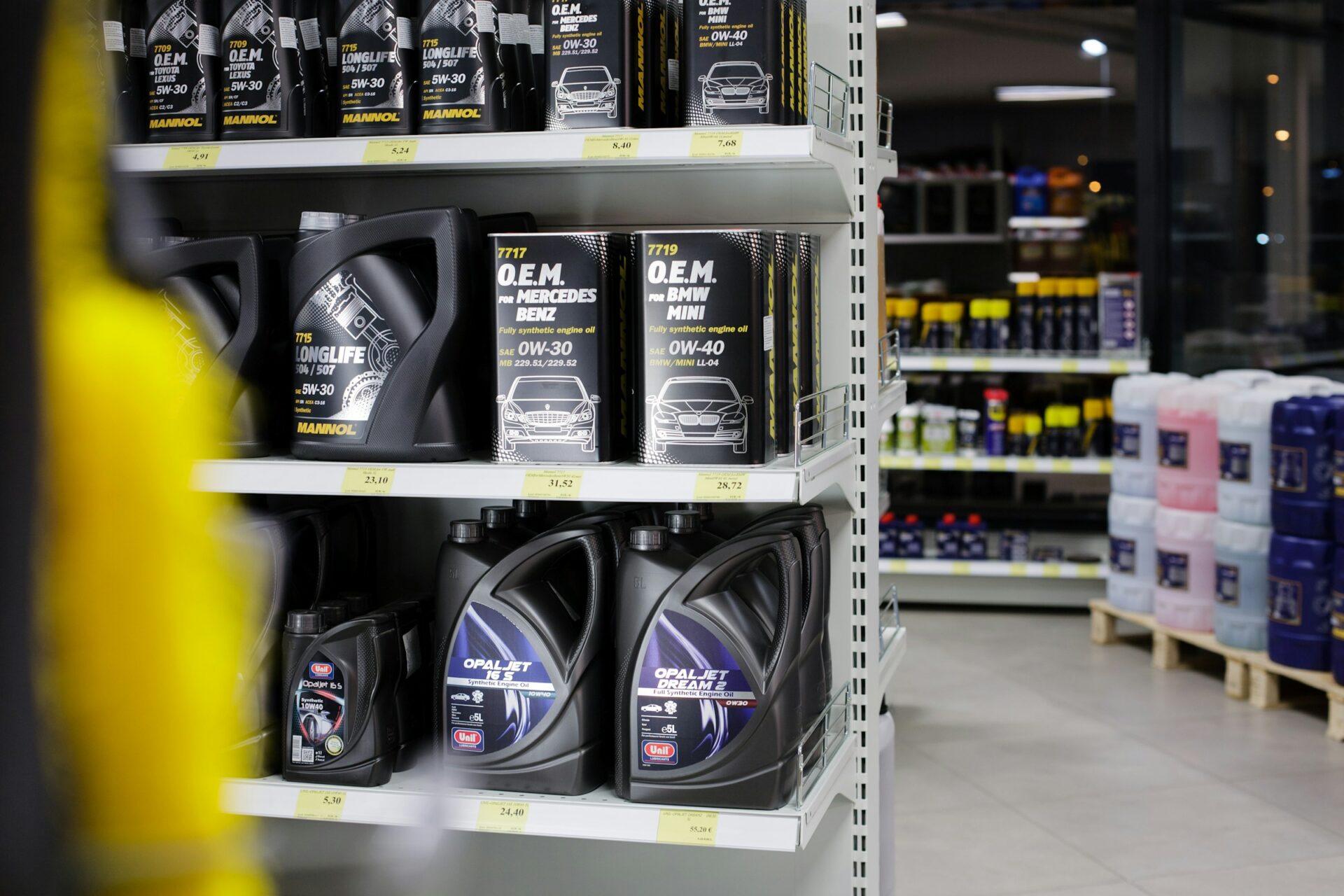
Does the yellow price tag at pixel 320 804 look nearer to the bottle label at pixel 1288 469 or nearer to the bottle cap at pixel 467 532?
the bottle cap at pixel 467 532

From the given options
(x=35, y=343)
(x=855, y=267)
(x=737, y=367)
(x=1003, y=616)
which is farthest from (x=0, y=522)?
(x=1003, y=616)

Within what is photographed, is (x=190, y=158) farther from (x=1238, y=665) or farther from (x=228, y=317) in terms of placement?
(x=1238, y=665)

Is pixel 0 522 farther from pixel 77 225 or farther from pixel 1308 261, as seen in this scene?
pixel 1308 261

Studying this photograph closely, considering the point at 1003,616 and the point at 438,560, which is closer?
Result: the point at 438,560

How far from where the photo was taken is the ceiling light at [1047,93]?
666 cm

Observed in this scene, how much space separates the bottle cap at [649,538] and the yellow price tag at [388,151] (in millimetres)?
625

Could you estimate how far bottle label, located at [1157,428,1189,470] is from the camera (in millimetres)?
4711

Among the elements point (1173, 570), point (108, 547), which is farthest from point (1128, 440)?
→ point (108, 547)

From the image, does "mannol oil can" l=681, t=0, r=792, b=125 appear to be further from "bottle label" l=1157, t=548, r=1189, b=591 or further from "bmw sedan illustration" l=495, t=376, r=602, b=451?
"bottle label" l=1157, t=548, r=1189, b=591

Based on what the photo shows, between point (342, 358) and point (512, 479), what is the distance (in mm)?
340

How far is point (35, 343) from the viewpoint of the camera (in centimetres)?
36

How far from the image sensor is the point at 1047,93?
6789 millimetres

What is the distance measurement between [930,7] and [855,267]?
14.4 feet

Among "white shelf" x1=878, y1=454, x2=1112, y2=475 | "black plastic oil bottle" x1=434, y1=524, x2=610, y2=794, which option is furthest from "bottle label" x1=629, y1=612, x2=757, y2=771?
"white shelf" x1=878, y1=454, x2=1112, y2=475
